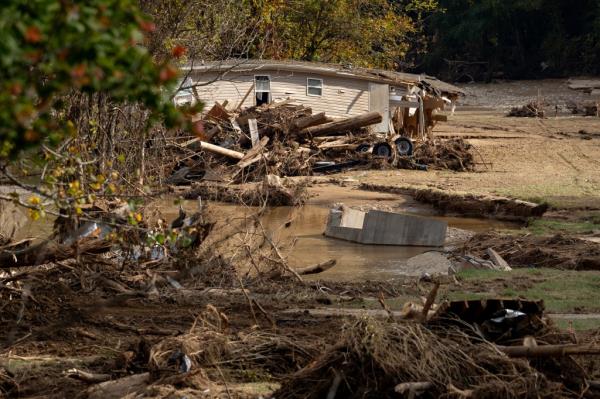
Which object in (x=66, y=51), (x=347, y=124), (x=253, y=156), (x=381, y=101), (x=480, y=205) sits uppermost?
(x=66, y=51)

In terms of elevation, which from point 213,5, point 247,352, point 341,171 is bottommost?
point 341,171

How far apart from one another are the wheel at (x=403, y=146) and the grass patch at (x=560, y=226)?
10695mm

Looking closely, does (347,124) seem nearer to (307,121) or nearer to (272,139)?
(307,121)

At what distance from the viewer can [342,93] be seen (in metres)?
37.0

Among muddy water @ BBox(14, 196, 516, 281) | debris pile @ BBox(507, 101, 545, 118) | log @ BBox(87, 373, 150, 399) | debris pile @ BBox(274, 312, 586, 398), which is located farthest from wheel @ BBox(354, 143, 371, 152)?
debris pile @ BBox(274, 312, 586, 398)

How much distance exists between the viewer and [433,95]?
1534 inches

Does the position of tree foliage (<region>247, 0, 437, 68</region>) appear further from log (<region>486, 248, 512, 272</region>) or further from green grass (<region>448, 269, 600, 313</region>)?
green grass (<region>448, 269, 600, 313</region>)

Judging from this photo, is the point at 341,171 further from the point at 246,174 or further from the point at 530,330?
the point at 530,330

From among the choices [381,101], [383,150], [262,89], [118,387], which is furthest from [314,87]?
[118,387]

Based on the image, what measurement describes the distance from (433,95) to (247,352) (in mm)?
31489

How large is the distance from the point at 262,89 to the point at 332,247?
1647cm

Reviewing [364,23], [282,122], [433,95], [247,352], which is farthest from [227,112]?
[247,352]

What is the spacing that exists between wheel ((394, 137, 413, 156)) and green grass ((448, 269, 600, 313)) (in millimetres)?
16871

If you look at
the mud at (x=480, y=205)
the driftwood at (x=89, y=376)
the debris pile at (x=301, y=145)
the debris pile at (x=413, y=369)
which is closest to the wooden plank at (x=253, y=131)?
the debris pile at (x=301, y=145)
